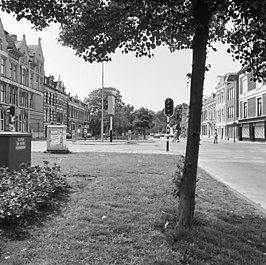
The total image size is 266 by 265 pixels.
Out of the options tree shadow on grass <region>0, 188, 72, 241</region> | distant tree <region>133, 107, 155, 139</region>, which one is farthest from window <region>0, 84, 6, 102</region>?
tree shadow on grass <region>0, 188, 72, 241</region>

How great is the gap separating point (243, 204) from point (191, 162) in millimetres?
3067

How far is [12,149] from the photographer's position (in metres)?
7.42

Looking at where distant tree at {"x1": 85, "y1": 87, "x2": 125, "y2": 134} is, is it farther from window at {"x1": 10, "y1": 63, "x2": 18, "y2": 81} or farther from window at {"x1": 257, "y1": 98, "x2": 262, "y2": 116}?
window at {"x1": 257, "y1": 98, "x2": 262, "y2": 116}

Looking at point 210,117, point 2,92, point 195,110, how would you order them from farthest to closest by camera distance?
point 210,117 → point 2,92 → point 195,110

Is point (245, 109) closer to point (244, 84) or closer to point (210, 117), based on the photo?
point (244, 84)

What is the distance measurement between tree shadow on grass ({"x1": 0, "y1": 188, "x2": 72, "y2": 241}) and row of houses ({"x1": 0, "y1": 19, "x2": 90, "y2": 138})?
38.6 meters

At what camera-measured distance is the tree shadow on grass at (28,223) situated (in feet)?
13.5

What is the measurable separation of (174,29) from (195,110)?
4.73ft

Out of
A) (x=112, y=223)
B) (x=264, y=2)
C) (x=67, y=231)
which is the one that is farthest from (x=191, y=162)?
(x=264, y=2)

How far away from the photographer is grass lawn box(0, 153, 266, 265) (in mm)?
3625

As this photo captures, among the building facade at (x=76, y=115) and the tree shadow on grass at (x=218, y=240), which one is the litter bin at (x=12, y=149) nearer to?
the tree shadow on grass at (x=218, y=240)

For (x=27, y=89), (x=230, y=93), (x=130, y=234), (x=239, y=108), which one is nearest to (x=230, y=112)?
(x=230, y=93)

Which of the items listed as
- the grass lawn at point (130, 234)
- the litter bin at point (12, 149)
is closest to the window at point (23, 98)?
the litter bin at point (12, 149)

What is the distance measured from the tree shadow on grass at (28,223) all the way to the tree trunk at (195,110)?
1930mm
